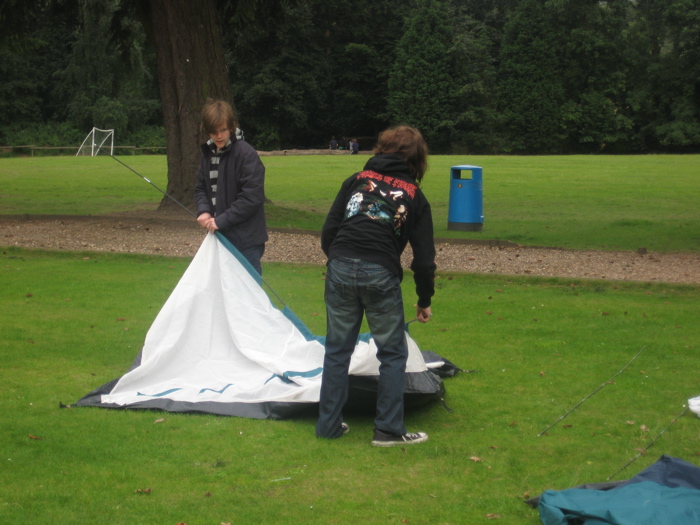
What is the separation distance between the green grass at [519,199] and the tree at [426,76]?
1335 inches

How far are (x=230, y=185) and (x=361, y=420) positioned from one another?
2.05m

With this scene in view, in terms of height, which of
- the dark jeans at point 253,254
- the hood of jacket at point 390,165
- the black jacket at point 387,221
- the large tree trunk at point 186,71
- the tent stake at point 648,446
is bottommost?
the tent stake at point 648,446

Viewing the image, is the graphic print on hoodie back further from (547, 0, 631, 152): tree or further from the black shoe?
(547, 0, 631, 152): tree

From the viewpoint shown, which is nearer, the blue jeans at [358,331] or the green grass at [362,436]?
the green grass at [362,436]

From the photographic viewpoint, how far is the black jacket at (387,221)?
16.6 feet

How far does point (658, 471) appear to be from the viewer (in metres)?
4.41

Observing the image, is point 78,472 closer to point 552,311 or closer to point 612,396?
point 612,396

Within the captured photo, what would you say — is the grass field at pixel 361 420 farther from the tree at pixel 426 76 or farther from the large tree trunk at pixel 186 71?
the tree at pixel 426 76

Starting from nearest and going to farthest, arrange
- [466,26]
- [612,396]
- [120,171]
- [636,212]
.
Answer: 1. [612,396]
2. [636,212]
3. [120,171]
4. [466,26]

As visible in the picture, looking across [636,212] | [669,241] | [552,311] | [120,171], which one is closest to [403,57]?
[120,171]

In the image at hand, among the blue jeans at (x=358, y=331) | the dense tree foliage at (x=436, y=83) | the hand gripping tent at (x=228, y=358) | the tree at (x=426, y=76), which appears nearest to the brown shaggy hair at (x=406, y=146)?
the blue jeans at (x=358, y=331)

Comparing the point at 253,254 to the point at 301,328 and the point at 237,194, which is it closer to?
the point at 237,194

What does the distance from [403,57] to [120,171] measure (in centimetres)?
4154

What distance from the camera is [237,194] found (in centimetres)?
643
